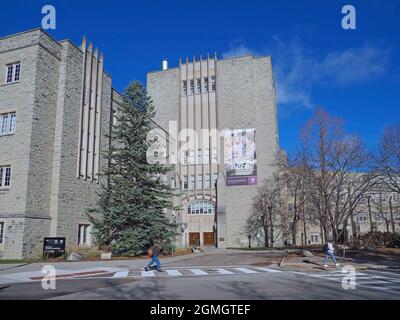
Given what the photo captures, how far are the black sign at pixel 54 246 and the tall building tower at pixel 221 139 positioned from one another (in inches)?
1037

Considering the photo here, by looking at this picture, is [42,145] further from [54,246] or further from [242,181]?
[242,181]

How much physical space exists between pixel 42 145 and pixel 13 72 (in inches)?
243

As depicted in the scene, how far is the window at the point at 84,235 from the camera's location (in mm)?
28422

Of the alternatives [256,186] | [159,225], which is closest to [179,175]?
[256,186]

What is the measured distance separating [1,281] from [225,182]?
37233 mm

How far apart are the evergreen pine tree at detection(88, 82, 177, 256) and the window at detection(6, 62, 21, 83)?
7.99m

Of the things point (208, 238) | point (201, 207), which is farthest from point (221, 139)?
point (208, 238)

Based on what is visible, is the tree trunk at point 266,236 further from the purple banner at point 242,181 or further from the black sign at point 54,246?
the black sign at point 54,246

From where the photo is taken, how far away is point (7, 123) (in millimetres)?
26078

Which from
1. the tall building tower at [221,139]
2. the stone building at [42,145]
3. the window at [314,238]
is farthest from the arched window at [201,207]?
the window at [314,238]

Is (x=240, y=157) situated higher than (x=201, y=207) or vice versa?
(x=240, y=157)

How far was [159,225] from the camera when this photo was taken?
26516 millimetres

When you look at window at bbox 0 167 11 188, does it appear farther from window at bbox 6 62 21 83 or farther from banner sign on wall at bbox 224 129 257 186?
banner sign on wall at bbox 224 129 257 186
